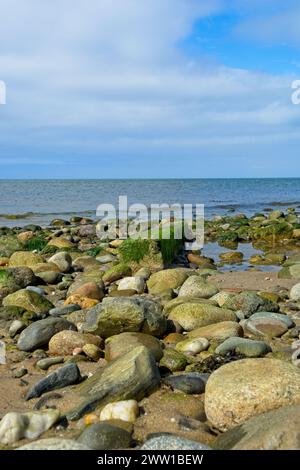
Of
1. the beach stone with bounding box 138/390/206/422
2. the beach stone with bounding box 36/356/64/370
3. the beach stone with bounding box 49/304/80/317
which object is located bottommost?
the beach stone with bounding box 36/356/64/370

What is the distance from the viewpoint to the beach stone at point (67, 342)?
5.62 meters

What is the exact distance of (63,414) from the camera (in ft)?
13.4

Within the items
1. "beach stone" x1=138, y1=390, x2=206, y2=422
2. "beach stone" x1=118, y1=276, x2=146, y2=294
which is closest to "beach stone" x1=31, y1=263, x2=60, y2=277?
"beach stone" x1=118, y1=276, x2=146, y2=294

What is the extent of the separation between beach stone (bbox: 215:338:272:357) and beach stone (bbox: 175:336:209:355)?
0.23 metres

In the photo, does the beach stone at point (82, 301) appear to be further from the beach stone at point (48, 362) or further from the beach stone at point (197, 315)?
the beach stone at point (48, 362)

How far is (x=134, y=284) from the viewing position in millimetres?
8680

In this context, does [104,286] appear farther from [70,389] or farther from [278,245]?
[278,245]

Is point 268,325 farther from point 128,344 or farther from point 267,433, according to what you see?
point 267,433

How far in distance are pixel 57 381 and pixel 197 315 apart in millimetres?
2199

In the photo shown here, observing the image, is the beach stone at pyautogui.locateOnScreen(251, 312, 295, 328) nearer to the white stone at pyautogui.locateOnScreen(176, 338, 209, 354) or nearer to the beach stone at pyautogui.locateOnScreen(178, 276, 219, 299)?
the white stone at pyautogui.locateOnScreen(176, 338, 209, 354)

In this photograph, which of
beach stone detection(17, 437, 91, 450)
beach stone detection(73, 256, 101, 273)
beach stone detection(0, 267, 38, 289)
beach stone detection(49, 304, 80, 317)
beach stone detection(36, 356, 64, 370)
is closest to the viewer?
beach stone detection(17, 437, 91, 450)

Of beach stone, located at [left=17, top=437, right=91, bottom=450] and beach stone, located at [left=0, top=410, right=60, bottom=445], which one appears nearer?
beach stone, located at [left=17, top=437, right=91, bottom=450]

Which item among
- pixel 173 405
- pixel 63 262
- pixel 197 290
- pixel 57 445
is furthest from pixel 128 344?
pixel 63 262

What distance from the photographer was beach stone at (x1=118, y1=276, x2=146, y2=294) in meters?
8.61
